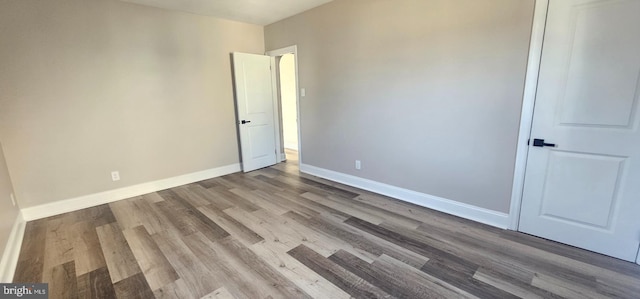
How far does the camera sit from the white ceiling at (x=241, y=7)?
3398 mm

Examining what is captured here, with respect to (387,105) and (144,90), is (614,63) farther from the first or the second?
(144,90)

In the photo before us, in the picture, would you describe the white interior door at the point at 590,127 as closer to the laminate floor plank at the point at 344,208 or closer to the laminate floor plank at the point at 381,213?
the laminate floor plank at the point at 381,213

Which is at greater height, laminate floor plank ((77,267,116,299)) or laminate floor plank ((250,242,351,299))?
laminate floor plank ((77,267,116,299))

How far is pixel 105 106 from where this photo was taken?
10.8 ft

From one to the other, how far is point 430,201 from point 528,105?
1332 millimetres

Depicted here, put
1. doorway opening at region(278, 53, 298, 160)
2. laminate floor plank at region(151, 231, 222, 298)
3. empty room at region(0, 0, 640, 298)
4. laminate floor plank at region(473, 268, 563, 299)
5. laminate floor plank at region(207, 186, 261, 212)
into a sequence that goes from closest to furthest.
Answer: laminate floor plank at region(473, 268, 563, 299)
laminate floor plank at region(151, 231, 222, 298)
empty room at region(0, 0, 640, 298)
laminate floor plank at region(207, 186, 261, 212)
doorway opening at region(278, 53, 298, 160)

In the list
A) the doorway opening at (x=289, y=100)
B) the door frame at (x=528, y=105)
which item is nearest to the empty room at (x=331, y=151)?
the door frame at (x=528, y=105)

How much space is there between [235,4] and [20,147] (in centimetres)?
290

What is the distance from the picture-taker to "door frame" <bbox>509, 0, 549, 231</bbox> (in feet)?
6.99

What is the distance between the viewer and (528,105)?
7.46ft

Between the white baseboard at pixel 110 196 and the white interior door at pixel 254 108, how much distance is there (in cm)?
60

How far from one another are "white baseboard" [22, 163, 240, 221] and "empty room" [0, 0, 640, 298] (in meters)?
0.02

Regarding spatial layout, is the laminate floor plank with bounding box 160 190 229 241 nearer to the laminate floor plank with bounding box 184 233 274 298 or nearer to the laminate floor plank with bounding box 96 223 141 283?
the laminate floor plank with bounding box 184 233 274 298

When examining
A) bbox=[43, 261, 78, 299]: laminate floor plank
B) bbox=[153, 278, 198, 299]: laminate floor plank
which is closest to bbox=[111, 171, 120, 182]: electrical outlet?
bbox=[43, 261, 78, 299]: laminate floor plank
